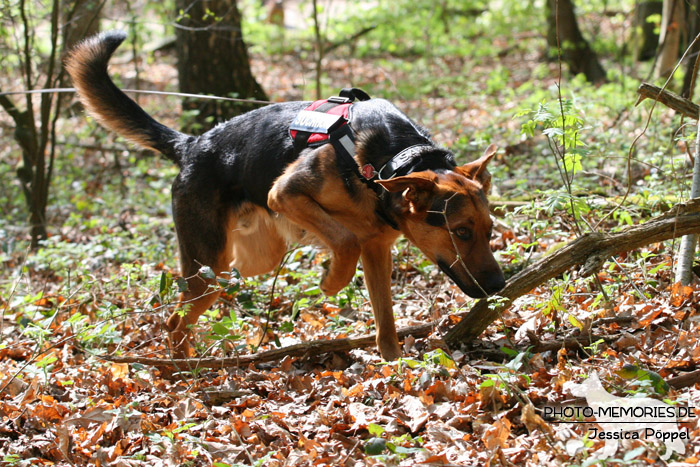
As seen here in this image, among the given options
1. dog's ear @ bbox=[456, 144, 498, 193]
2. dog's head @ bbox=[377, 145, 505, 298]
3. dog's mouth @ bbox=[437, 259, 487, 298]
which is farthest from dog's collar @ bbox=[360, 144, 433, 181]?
dog's mouth @ bbox=[437, 259, 487, 298]

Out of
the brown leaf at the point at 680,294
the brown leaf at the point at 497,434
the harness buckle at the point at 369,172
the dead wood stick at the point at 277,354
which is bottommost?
the dead wood stick at the point at 277,354

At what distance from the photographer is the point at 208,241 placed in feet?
18.1

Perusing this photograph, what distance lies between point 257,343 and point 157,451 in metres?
1.86

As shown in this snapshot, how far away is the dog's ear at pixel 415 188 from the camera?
4.30 metres

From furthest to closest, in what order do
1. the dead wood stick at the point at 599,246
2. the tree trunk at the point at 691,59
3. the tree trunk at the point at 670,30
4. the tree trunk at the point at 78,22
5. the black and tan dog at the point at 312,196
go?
the tree trunk at the point at 670,30 < the tree trunk at the point at 78,22 < the tree trunk at the point at 691,59 < the black and tan dog at the point at 312,196 < the dead wood stick at the point at 599,246

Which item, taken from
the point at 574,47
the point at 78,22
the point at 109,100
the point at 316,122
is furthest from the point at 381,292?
the point at 574,47

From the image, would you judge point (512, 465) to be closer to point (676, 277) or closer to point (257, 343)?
point (676, 277)

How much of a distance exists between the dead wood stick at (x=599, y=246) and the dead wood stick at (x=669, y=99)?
29.1 inches

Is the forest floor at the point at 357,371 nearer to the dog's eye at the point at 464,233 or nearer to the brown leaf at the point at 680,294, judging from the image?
the brown leaf at the point at 680,294

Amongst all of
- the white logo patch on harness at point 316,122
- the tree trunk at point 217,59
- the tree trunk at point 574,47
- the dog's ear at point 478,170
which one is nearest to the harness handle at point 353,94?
the white logo patch on harness at point 316,122

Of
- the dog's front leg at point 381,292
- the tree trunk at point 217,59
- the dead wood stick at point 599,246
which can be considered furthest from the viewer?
the tree trunk at point 217,59

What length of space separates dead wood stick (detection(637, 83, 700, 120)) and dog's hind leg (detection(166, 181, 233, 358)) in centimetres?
329

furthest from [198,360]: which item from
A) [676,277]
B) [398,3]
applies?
[398,3]

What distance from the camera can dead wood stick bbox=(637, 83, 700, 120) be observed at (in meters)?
4.46
